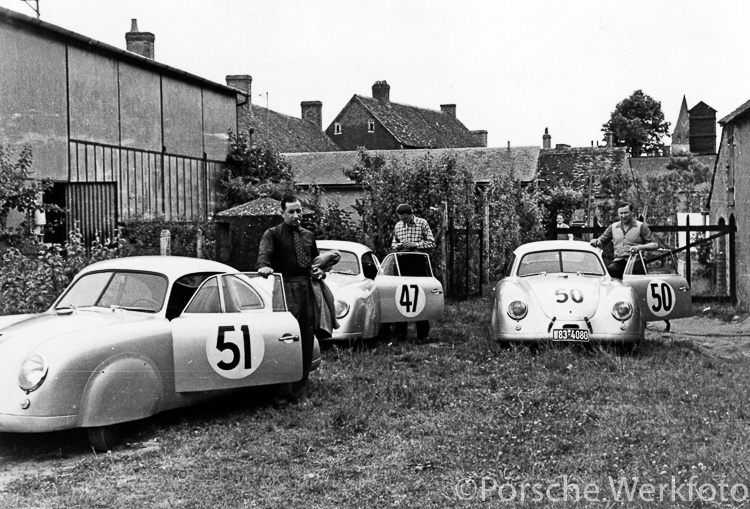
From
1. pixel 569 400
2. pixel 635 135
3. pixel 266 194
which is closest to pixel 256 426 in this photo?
pixel 569 400

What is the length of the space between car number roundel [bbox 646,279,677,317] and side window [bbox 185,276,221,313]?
6.77 m

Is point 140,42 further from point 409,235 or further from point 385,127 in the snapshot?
point 385,127

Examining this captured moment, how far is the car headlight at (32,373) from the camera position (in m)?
5.88

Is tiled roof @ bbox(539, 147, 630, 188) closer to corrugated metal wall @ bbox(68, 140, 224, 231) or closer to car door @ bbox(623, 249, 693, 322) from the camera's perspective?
corrugated metal wall @ bbox(68, 140, 224, 231)

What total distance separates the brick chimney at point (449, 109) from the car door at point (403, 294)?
193 feet

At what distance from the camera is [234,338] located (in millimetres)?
7070

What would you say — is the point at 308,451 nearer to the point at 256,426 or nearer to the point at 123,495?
the point at 256,426

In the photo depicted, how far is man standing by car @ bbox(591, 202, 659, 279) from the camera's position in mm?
11938

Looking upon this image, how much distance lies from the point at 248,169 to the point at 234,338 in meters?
18.6

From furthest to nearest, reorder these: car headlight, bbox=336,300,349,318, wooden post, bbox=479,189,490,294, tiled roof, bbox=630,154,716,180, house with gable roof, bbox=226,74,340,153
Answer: tiled roof, bbox=630,154,716,180 < house with gable roof, bbox=226,74,340,153 < wooden post, bbox=479,189,490,294 < car headlight, bbox=336,300,349,318

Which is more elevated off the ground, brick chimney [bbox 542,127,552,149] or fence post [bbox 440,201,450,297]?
brick chimney [bbox 542,127,552,149]

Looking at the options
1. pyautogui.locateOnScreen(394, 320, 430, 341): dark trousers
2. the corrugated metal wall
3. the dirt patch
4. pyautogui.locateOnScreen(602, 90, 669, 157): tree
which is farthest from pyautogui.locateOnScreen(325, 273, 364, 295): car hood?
pyautogui.locateOnScreen(602, 90, 669, 157): tree

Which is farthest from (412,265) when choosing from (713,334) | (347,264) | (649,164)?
(649,164)

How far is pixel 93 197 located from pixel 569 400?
12.2 metres
